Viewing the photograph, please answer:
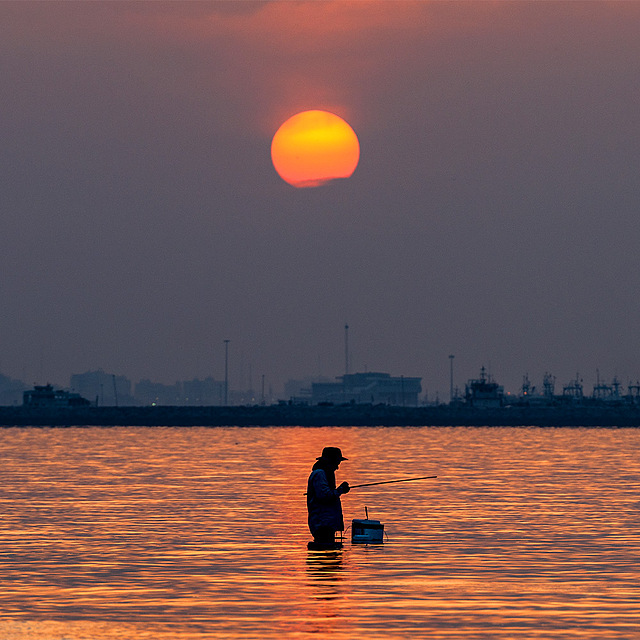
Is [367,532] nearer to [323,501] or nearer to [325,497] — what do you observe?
[323,501]

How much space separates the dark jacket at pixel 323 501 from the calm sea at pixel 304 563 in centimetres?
72

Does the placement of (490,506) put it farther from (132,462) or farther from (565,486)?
(132,462)

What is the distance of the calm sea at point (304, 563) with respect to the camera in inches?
736

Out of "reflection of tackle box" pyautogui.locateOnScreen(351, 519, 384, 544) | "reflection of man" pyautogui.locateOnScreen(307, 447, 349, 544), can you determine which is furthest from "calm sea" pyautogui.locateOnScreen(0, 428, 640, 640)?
"reflection of man" pyautogui.locateOnScreen(307, 447, 349, 544)

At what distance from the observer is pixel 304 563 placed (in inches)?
1013

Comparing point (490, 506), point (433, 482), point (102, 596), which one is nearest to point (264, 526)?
point (490, 506)

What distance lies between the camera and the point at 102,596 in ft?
69.7

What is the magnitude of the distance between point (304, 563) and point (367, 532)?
11.5 feet

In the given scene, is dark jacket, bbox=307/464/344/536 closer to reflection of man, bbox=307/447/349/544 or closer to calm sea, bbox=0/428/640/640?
reflection of man, bbox=307/447/349/544

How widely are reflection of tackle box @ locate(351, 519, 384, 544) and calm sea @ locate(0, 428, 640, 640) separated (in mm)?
383

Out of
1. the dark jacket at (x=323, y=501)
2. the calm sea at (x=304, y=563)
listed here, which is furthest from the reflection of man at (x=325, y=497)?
the calm sea at (x=304, y=563)

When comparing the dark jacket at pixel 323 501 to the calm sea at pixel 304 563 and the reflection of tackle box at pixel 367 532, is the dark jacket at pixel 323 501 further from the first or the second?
the reflection of tackle box at pixel 367 532

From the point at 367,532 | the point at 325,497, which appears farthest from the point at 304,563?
the point at 367,532

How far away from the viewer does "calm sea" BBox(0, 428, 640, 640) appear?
61.4ft
